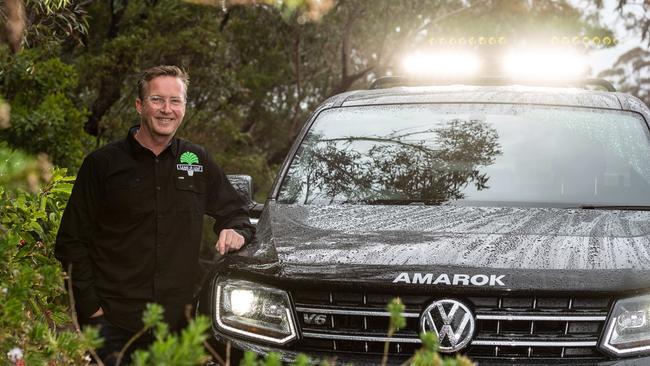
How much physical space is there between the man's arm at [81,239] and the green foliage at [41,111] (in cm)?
522

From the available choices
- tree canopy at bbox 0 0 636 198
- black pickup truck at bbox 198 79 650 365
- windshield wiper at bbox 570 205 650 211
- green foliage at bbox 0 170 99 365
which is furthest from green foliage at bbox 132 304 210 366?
tree canopy at bbox 0 0 636 198

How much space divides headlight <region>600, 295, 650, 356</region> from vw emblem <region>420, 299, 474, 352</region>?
1.42ft

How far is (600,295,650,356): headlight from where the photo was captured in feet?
9.78

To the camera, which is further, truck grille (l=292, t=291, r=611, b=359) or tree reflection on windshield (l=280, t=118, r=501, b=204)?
tree reflection on windshield (l=280, t=118, r=501, b=204)

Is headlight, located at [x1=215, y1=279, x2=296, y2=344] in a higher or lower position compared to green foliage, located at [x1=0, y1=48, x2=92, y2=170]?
lower

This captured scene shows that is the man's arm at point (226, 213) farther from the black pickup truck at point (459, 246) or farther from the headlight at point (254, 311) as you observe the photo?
the headlight at point (254, 311)

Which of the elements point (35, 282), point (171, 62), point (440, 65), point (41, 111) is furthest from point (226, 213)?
point (171, 62)

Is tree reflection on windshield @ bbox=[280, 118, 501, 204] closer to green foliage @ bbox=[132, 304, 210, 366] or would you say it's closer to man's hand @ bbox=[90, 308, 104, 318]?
man's hand @ bbox=[90, 308, 104, 318]

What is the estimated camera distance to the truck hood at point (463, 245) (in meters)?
3.02

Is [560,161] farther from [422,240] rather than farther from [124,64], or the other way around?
[124,64]

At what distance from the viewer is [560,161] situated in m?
4.23

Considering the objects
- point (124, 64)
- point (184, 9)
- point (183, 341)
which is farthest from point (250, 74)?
point (183, 341)

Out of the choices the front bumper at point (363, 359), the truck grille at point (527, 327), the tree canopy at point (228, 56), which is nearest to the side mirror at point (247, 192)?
the front bumper at point (363, 359)

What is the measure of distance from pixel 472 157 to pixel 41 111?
6.45 metres
